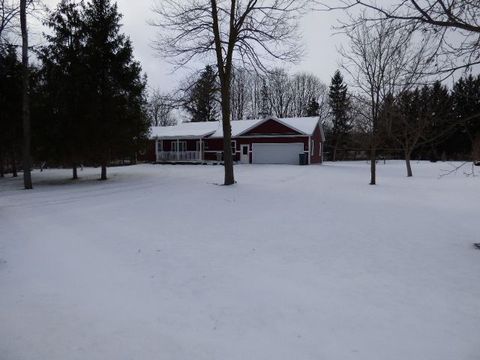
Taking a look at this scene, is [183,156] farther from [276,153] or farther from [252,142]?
[276,153]

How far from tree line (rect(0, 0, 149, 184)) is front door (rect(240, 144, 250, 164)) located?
16.0 meters

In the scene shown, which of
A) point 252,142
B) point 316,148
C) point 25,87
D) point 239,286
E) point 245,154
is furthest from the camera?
point 316,148

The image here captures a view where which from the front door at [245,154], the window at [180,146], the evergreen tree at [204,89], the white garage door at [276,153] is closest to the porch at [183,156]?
the window at [180,146]

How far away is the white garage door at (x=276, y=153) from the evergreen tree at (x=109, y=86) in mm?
15948

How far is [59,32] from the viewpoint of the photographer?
17.4 m

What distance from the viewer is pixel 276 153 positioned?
108ft

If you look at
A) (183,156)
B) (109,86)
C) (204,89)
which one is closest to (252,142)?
(183,156)

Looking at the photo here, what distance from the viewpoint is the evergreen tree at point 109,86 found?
1727cm

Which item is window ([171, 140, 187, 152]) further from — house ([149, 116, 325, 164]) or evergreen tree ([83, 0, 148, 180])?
evergreen tree ([83, 0, 148, 180])

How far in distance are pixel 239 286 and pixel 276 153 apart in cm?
2889

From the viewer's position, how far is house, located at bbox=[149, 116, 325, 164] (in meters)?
32.2

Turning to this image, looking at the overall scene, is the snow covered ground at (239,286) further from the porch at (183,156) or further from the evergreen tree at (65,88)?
the porch at (183,156)

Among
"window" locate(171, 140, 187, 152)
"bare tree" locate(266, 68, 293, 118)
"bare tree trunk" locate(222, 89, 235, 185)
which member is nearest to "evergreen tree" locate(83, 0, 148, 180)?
"bare tree trunk" locate(222, 89, 235, 185)

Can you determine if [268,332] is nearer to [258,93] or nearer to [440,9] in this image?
[440,9]
